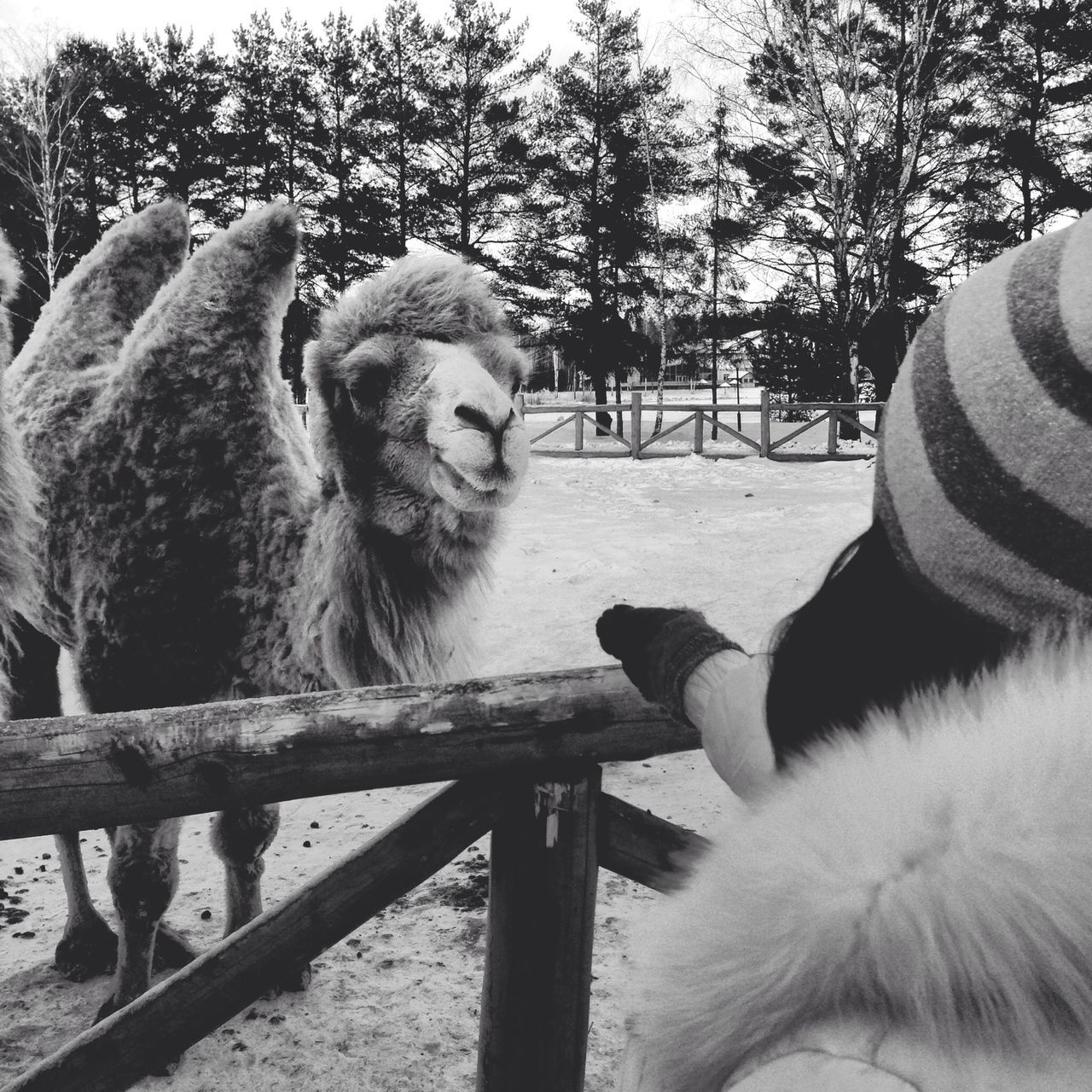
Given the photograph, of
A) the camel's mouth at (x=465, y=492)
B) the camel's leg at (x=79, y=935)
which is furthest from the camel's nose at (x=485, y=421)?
the camel's leg at (x=79, y=935)

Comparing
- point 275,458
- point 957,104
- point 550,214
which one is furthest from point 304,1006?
point 550,214

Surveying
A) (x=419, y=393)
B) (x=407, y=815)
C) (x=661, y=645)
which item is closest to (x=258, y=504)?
(x=419, y=393)

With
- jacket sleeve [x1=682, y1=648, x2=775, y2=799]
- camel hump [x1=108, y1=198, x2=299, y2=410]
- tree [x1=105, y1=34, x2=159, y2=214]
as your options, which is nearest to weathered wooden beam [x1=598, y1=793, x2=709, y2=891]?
jacket sleeve [x1=682, y1=648, x2=775, y2=799]

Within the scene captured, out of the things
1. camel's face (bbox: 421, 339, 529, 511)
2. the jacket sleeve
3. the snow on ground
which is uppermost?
camel's face (bbox: 421, 339, 529, 511)

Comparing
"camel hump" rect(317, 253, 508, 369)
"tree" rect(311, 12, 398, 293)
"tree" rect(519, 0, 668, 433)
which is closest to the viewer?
"camel hump" rect(317, 253, 508, 369)

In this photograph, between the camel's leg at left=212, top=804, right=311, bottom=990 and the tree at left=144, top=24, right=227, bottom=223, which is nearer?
the camel's leg at left=212, top=804, right=311, bottom=990

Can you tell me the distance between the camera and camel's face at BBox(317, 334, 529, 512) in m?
2.23

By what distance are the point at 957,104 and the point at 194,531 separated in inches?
740

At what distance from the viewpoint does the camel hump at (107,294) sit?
10.3 feet

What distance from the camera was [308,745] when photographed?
1.52 m

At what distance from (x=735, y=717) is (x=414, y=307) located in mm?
1849

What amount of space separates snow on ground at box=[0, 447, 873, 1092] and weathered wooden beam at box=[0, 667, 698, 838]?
42 cm

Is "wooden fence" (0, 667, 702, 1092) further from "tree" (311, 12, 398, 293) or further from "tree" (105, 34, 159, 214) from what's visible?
"tree" (105, 34, 159, 214)

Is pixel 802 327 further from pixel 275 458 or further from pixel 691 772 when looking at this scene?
pixel 275 458
